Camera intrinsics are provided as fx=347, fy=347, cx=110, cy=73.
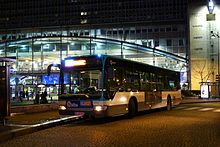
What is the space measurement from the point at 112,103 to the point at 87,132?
3.48m

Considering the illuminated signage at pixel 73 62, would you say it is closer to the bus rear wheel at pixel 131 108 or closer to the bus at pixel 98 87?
the bus at pixel 98 87

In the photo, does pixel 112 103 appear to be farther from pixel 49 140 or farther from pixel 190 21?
pixel 190 21

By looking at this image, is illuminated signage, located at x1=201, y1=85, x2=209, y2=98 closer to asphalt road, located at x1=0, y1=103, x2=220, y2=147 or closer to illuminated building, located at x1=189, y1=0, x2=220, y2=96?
illuminated building, located at x1=189, y1=0, x2=220, y2=96

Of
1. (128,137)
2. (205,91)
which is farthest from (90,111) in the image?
(205,91)

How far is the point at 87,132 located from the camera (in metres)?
14.2

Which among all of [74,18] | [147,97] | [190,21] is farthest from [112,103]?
[74,18]

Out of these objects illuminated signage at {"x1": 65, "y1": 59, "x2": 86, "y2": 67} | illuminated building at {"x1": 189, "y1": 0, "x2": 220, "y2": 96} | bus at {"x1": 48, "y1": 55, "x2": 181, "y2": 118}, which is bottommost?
bus at {"x1": 48, "y1": 55, "x2": 181, "y2": 118}

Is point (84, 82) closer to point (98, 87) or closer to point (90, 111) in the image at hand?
point (98, 87)

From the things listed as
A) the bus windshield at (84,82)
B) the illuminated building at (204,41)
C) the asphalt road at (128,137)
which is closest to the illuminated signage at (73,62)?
the bus windshield at (84,82)

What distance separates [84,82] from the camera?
57.2 feet

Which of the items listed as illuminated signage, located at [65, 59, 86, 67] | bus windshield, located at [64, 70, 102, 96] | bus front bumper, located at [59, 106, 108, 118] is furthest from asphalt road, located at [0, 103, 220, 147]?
illuminated signage, located at [65, 59, 86, 67]

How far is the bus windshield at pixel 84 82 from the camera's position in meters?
17.1

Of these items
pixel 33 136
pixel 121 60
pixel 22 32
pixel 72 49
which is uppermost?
pixel 22 32

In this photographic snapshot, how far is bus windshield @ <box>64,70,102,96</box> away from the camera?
17078mm
